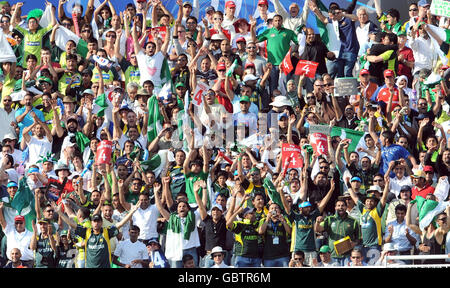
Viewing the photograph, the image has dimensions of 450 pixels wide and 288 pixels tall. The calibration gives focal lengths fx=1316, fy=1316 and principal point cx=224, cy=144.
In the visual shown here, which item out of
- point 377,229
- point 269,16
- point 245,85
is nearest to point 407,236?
point 377,229

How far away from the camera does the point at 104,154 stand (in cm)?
1897

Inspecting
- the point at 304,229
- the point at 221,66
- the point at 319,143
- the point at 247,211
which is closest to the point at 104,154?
the point at 247,211

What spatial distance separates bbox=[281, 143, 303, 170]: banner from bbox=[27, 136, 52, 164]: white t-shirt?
3.57 meters

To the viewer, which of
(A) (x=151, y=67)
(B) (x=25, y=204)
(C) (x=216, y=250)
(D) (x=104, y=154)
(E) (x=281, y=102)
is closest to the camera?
(C) (x=216, y=250)

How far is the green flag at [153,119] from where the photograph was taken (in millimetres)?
19641

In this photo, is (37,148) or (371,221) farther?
(37,148)

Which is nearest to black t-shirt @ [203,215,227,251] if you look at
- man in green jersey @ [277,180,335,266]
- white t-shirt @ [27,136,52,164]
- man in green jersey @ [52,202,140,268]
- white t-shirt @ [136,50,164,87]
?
man in green jersey @ [277,180,335,266]

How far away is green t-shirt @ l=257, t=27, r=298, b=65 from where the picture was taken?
20.9m

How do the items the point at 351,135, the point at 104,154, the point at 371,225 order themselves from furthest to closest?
the point at 351,135 < the point at 104,154 < the point at 371,225

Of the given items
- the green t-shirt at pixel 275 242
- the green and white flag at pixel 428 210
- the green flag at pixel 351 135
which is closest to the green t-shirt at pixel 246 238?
the green t-shirt at pixel 275 242

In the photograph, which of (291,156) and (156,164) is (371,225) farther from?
(156,164)

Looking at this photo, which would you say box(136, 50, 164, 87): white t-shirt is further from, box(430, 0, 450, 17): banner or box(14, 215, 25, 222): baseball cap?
box(430, 0, 450, 17): banner

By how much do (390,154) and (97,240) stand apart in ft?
14.6

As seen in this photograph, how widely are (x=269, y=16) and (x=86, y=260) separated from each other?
596 cm
